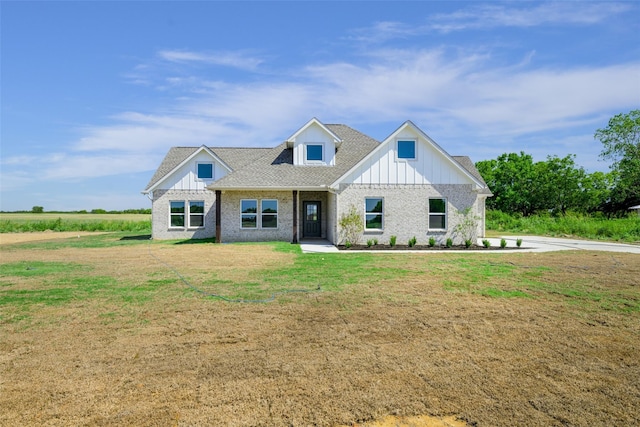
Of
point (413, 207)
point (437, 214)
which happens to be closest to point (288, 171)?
point (413, 207)

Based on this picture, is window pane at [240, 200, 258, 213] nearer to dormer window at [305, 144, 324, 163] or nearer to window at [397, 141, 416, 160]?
dormer window at [305, 144, 324, 163]

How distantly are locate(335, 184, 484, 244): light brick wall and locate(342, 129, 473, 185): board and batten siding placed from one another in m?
0.28

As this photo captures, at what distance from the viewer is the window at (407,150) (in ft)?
63.1

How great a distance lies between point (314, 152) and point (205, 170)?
21.3 ft

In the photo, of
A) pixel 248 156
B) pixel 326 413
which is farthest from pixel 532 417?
pixel 248 156

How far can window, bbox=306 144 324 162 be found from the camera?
22562mm

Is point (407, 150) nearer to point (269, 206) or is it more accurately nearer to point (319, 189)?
point (319, 189)

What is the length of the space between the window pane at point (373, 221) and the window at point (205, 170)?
9.91 meters

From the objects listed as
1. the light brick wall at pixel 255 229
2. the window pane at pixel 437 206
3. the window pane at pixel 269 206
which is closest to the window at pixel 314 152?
the light brick wall at pixel 255 229

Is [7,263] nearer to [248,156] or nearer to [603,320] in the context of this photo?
[248,156]

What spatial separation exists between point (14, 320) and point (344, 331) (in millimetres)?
5392

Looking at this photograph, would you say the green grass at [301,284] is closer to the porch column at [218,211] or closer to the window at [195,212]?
the porch column at [218,211]

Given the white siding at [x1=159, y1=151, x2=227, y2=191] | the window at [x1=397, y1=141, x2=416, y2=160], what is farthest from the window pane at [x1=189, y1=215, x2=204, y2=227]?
the window at [x1=397, y1=141, x2=416, y2=160]

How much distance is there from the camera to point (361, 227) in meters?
19.2
